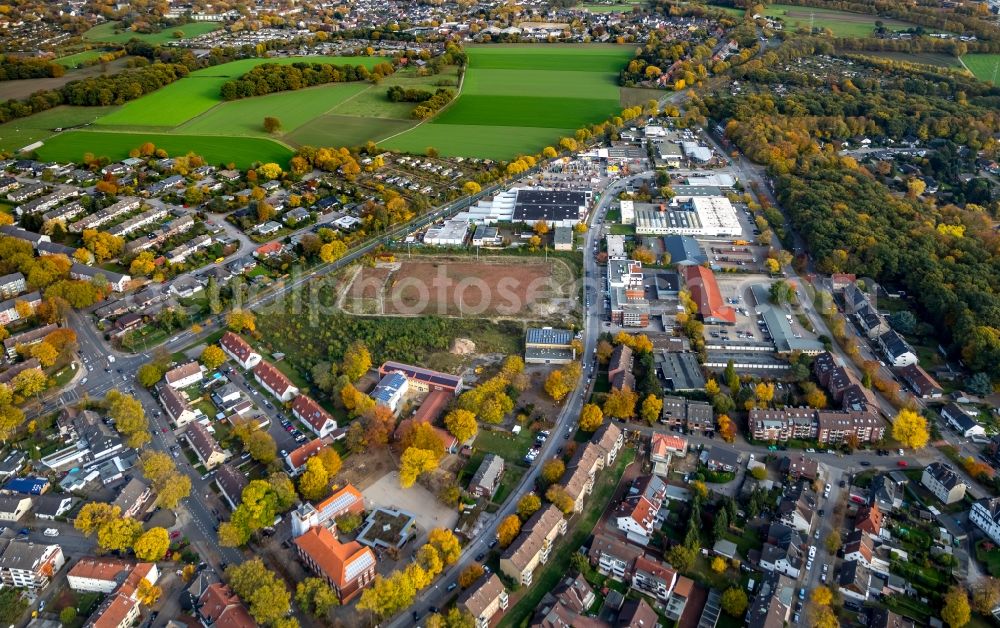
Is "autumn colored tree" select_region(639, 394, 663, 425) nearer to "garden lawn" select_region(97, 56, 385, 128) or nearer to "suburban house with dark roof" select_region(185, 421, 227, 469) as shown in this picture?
"suburban house with dark roof" select_region(185, 421, 227, 469)

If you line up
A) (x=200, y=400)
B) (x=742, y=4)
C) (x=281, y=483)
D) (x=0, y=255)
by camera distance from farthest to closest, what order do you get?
(x=742, y=4) → (x=0, y=255) → (x=200, y=400) → (x=281, y=483)

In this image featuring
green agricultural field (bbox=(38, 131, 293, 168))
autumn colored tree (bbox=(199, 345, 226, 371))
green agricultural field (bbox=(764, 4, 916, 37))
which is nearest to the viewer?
autumn colored tree (bbox=(199, 345, 226, 371))

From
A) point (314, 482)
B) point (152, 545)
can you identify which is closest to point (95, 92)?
point (152, 545)

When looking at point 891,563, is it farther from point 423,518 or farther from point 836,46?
point 836,46

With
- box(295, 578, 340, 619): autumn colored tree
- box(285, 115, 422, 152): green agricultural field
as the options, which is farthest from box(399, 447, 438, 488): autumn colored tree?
box(285, 115, 422, 152): green agricultural field

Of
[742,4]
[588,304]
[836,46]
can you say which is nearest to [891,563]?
[588,304]

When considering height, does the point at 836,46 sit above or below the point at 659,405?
above
